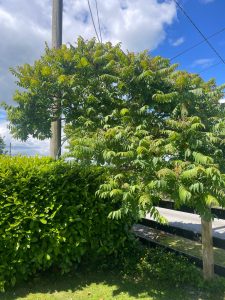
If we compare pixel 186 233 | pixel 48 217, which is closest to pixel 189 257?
pixel 186 233

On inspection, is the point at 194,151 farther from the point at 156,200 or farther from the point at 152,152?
the point at 156,200

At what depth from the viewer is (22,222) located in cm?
430

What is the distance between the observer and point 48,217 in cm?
437

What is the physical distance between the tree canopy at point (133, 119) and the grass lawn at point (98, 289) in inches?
42.9

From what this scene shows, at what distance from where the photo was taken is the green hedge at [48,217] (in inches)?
169

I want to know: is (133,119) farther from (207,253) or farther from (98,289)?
(98,289)

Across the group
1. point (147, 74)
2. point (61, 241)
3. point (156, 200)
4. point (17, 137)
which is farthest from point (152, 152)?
point (17, 137)

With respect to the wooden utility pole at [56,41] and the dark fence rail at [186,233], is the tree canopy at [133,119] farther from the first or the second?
the dark fence rail at [186,233]

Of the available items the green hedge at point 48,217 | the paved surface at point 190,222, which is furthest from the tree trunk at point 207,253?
the paved surface at point 190,222

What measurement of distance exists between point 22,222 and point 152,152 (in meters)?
2.11

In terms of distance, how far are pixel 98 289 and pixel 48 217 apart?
125 cm

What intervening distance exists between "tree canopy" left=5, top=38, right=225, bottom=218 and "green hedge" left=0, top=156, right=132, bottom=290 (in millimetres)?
555

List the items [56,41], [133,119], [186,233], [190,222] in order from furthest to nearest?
[190,222]
[56,41]
[186,233]
[133,119]

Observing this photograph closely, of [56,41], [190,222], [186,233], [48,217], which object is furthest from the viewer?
[190,222]
